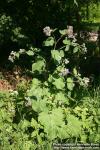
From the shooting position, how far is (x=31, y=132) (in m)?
5.58

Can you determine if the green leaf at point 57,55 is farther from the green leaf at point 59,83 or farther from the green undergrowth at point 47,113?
the green leaf at point 59,83

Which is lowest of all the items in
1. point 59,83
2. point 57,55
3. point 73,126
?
point 73,126

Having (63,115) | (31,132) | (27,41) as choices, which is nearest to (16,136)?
(31,132)

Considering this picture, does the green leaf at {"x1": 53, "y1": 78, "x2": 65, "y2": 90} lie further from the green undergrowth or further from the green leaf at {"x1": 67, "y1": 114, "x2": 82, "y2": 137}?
the green leaf at {"x1": 67, "y1": 114, "x2": 82, "y2": 137}

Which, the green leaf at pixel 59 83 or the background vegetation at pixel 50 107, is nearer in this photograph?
the background vegetation at pixel 50 107

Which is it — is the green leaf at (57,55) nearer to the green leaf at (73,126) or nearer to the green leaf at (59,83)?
the green leaf at (59,83)

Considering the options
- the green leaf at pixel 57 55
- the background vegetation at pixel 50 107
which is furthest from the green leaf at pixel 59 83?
the green leaf at pixel 57 55

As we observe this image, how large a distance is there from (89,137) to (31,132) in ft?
2.27

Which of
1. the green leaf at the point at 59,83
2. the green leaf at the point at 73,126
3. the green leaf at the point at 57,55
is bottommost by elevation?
the green leaf at the point at 73,126

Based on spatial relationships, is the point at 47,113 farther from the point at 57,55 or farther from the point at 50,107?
the point at 57,55

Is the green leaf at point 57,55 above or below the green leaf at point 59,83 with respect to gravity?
above

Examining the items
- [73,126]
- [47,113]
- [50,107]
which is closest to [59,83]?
[50,107]

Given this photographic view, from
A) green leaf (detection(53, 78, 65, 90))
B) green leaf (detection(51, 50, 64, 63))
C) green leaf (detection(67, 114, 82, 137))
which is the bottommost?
green leaf (detection(67, 114, 82, 137))

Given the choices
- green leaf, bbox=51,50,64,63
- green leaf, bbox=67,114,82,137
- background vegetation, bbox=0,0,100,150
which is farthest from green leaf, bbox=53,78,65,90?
green leaf, bbox=67,114,82,137
